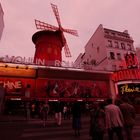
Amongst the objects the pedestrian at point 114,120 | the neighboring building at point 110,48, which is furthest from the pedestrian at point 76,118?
the neighboring building at point 110,48

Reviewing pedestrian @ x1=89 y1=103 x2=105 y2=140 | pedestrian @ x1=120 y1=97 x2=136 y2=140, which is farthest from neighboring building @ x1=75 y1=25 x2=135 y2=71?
pedestrian @ x1=89 y1=103 x2=105 y2=140

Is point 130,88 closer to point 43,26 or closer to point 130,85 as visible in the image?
point 130,85

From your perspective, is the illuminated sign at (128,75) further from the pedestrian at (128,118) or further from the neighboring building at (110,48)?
the pedestrian at (128,118)

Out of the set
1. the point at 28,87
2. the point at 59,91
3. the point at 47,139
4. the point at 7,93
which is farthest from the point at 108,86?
the point at 47,139

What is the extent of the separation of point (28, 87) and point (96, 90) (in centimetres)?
872

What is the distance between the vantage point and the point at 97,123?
14.8 ft

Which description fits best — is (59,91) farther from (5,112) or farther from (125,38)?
(125,38)

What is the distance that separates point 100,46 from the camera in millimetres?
28844

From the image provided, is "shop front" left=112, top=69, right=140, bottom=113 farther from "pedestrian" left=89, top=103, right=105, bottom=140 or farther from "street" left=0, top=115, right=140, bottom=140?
"pedestrian" left=89, top=103, right=105, bottom=140

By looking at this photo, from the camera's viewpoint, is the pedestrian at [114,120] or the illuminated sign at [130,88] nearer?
the pedestrian at [114,120]

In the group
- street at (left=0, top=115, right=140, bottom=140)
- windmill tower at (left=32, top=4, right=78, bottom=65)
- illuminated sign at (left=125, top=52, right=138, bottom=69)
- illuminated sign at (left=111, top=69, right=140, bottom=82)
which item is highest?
windmill tower at (left=32, top=4, right=78, bottom=65)

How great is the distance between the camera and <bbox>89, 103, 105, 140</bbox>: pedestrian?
444 cm

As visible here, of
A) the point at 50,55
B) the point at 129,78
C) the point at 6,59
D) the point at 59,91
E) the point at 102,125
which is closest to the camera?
the point at 102,125

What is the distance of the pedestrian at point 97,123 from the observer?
4441mm
